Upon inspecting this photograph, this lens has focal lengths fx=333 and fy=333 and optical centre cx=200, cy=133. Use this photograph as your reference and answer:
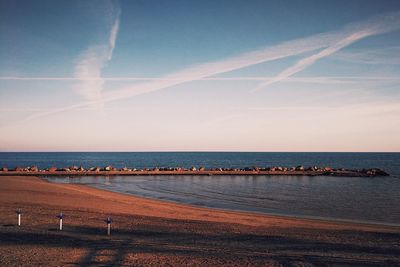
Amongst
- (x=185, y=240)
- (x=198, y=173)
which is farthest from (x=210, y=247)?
(x=198, y=173)

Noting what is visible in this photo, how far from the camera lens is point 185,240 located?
17578 mm

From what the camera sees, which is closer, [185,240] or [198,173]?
[185,240]

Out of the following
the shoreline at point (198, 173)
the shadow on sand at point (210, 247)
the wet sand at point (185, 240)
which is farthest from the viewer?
the shoreline at point (198, 173)

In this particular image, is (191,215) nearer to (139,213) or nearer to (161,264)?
(139,213)

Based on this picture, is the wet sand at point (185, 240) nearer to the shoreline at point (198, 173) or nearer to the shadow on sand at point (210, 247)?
the shadow on sand at point (210, 247)

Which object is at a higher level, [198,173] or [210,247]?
[210,247]

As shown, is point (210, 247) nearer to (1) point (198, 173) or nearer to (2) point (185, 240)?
(2) point (185, 240)

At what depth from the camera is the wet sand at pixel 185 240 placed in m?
14.0

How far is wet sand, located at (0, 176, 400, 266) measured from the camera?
14031 millimetres

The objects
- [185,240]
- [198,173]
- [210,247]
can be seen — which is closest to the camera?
[210,247]

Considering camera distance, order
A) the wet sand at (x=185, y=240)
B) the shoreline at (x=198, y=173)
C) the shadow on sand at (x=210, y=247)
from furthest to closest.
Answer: the shoreline at (x=198, y=173) < the shadow on sand at (x=210, y=247) < the wet sand at (x=185, y=240)

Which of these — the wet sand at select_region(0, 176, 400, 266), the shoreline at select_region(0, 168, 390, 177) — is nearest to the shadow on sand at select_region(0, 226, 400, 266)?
the wet sand at select_region(0, 176, 400, 266)

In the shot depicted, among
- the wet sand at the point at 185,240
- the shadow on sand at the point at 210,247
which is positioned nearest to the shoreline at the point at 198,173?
the wet sand at the point at 185,240

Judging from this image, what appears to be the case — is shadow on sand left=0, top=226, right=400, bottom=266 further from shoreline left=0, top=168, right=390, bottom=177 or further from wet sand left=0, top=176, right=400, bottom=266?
shoreline left=0, top=168, right=390, bottom=177
